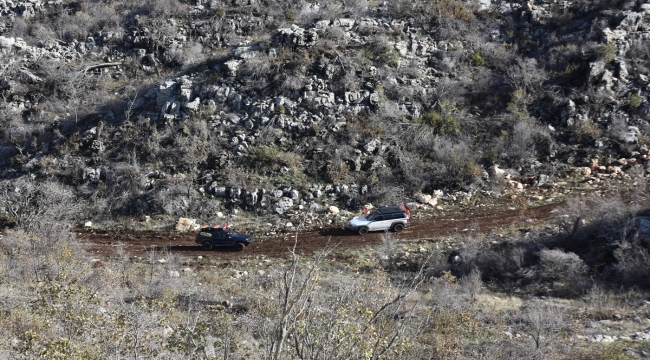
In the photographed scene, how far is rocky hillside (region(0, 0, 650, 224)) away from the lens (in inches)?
802

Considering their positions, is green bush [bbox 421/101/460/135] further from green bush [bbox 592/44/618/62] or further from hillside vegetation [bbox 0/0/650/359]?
green bush [bbox 592/44/618/62]

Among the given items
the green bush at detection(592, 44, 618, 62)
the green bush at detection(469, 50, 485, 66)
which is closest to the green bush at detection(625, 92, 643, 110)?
the green bush at detection(592, 44, 618, 62)

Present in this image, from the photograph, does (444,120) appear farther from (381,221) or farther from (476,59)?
(381,221)

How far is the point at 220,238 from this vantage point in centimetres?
1750

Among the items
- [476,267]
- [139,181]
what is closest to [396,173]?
[476,267]

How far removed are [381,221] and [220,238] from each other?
19.9 feet

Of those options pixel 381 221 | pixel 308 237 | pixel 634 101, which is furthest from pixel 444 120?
pixel 308 237

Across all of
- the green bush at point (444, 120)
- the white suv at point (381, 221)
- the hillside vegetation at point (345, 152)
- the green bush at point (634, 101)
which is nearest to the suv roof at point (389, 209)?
the white suv at point (381, 221)

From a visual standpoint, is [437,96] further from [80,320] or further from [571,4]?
[80,320]

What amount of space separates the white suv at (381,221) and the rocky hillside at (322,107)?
5.17 ft

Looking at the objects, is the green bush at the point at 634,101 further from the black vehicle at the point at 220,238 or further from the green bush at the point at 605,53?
the black vehicle at the point at 220,238

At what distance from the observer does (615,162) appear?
2062 cm

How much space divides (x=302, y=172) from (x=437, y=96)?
26.5 feet

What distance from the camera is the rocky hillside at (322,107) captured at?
20359mm
